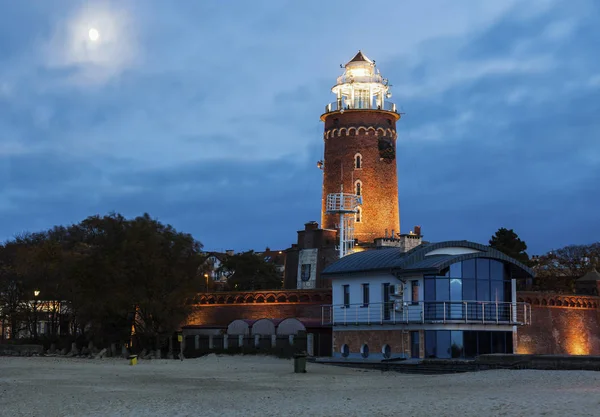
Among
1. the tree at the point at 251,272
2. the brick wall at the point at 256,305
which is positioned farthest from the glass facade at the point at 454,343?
the tree at the point at 251,272

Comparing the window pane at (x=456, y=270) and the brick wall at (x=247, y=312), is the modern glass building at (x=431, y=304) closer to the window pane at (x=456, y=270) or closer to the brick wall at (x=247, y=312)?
the window pane at (x=456, y=270)

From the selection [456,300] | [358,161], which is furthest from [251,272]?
[456,300]

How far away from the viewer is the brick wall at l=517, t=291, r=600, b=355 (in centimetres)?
6219

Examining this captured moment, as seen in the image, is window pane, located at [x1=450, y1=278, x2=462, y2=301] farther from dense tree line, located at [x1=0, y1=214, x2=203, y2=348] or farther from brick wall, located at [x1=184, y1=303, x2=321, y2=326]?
brick wall, located at [x1=184, y1=303, x2=321, y2=326]

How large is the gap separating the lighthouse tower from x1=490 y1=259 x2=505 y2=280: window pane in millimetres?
32481

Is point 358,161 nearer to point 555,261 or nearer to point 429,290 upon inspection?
point 555,261

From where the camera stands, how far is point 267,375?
37375 mm

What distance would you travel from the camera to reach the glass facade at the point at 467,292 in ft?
139

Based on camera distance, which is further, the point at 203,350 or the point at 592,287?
the point at 592,287

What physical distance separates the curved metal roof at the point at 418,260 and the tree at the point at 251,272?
47.0m

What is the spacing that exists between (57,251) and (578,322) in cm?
3567

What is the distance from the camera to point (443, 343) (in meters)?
42.0

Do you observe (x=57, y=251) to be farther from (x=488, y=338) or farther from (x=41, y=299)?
(x=488, y=338)

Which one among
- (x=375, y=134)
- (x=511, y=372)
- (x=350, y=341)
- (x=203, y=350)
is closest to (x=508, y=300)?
(x=350, y=341)
